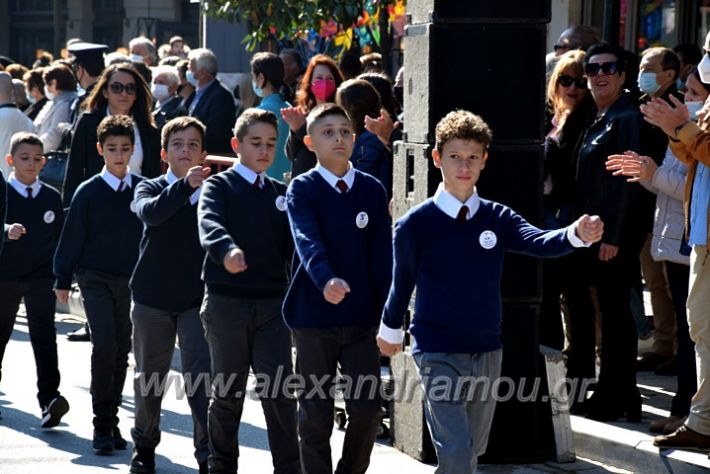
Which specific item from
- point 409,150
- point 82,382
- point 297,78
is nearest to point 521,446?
point 409,150

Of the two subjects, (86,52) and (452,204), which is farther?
(86,52)

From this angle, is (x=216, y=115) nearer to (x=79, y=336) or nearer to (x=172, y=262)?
(x=79, y=336)

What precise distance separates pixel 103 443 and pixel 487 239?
2900 mm

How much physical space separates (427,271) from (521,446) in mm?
1902

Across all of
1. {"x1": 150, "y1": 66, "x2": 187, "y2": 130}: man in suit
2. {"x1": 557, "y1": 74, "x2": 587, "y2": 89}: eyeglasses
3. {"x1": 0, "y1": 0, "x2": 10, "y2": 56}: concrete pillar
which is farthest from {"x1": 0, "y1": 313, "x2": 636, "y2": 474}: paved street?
{"x1": 0, "y1": 0, "x2": 10, "y2": 56}: concrete pillar

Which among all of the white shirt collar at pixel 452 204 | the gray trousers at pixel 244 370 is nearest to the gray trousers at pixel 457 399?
the white shirt collar at pixel 452 204

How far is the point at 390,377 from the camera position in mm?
8562

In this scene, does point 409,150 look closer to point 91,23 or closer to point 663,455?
point 663,455

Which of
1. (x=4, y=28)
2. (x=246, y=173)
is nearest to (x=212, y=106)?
(x=246, y=173)

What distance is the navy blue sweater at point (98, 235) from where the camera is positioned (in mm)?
8328

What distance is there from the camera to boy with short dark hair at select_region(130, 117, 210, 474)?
7445 mm

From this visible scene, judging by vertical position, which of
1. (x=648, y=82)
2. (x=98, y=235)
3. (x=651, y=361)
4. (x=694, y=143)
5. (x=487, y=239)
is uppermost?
(x=648, y=82)

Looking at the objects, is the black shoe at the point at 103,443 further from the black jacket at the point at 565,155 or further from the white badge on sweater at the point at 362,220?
the black jacket at the point at 565,155

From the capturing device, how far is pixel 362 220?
681 centimetres
